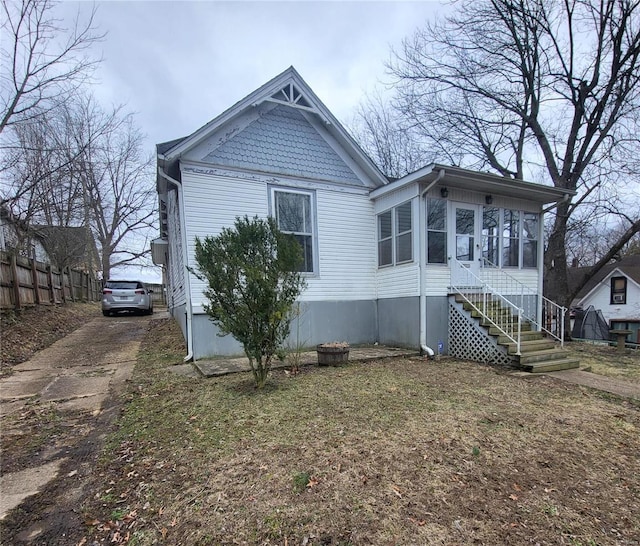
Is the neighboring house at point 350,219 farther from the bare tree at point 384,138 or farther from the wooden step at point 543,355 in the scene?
the bare tree at point 384,138

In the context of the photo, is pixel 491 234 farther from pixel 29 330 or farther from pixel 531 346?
pixel 29 330

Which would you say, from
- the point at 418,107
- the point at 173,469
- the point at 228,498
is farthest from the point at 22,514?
the point at 418,107

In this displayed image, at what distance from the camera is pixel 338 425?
3545 mm

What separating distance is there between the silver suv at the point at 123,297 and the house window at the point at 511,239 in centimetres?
1372

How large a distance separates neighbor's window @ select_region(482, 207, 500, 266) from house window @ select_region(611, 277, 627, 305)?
22.2 m

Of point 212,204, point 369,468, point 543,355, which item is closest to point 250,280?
point 369,468

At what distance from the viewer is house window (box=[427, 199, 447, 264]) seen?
→ 757 centimetres

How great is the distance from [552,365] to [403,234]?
3837mm

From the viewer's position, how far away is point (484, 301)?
23.4ft

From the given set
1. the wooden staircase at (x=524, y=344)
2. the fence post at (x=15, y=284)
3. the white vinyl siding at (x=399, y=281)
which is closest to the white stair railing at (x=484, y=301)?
the wooden staircase at (x=524, y=344)

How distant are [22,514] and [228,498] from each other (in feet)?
4.46

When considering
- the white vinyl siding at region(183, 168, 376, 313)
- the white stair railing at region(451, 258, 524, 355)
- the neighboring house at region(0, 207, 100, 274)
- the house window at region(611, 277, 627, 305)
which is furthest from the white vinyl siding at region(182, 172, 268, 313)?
the house window at region(611, 277, 627, 305)

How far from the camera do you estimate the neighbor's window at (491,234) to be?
826 centimetres

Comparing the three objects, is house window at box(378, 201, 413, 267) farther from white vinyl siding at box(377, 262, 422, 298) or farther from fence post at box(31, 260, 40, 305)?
fence post at box(31, 260, 40, 305)
